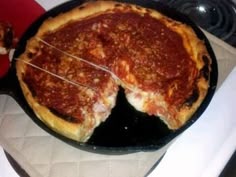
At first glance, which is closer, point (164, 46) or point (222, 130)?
point (222, 130)

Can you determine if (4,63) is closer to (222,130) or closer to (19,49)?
(19,49)

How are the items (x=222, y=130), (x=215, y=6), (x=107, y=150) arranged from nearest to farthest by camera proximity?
(x=107, y=150) < (x=222, y=130) < (x=215, y=6)

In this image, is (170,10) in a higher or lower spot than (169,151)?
higher

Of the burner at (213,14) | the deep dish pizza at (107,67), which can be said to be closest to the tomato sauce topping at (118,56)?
the deep dish pizza at (107,67)

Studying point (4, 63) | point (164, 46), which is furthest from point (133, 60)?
point (4, 63)

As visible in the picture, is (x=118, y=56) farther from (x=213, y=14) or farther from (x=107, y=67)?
(x=213, y=14)

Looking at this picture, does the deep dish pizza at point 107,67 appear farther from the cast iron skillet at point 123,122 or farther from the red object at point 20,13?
the red object at point 20,13
